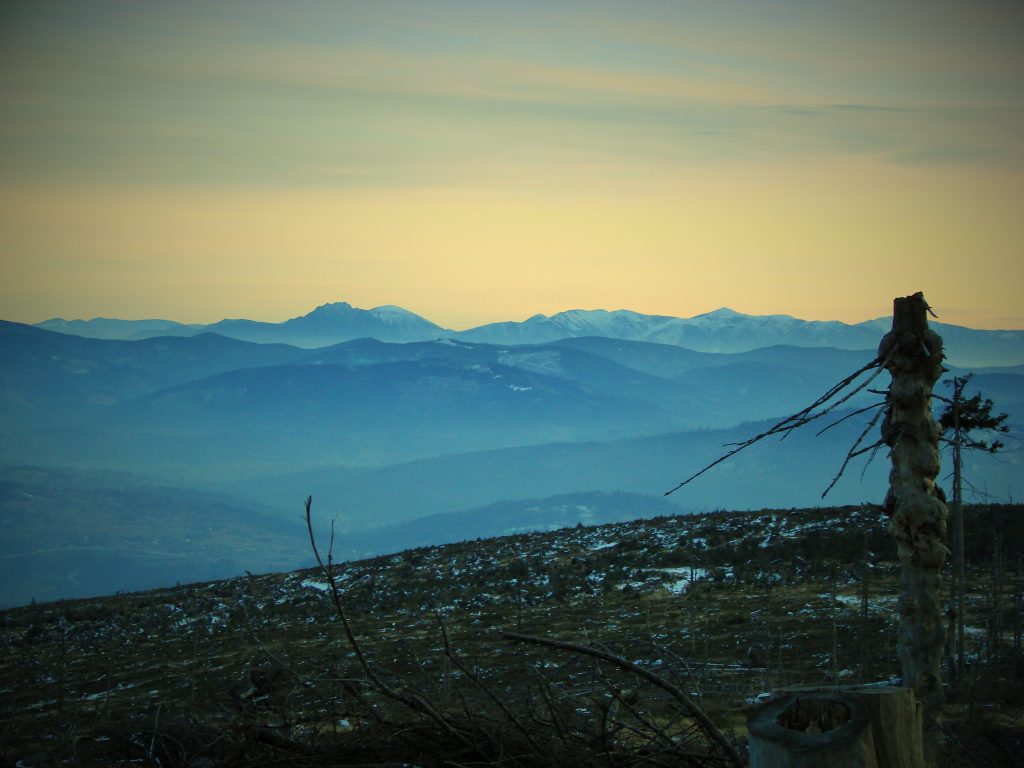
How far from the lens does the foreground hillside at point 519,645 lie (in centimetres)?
404

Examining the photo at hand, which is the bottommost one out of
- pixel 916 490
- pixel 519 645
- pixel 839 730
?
pixel 519 645

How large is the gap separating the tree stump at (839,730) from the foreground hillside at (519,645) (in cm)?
55

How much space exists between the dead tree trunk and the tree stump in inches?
139

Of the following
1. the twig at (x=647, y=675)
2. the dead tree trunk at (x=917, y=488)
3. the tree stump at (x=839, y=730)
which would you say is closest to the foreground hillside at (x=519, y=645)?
the twig at (x=647, y=675)

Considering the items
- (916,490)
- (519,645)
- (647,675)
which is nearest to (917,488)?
(916,490)

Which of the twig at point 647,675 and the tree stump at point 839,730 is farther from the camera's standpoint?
the twig at point 647,675

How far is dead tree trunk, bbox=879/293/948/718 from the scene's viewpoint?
6285 mm

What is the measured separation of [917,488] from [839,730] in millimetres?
3905

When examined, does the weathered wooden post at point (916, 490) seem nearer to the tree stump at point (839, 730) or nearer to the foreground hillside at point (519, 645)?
the foreground hillside at point (519, 645)

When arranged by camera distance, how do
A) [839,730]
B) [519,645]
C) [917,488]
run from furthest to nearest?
[917,488] < [519,645] < [839,730]

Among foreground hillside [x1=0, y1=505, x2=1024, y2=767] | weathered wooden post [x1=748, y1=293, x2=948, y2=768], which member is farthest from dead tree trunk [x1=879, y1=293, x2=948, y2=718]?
foreground hillside [x1=0, y1=505, x2=1024, y2=767]

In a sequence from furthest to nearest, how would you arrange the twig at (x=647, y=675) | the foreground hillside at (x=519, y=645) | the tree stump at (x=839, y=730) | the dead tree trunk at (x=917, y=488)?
the dead tree trunk at (x=917, y=488), the foreground hillside at (x=519, y=645), the twig at (x=647, y=675), the tree stump at (x=839, y=730)

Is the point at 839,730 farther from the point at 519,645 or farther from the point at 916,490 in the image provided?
the point at 916,490

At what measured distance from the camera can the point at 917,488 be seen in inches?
248
